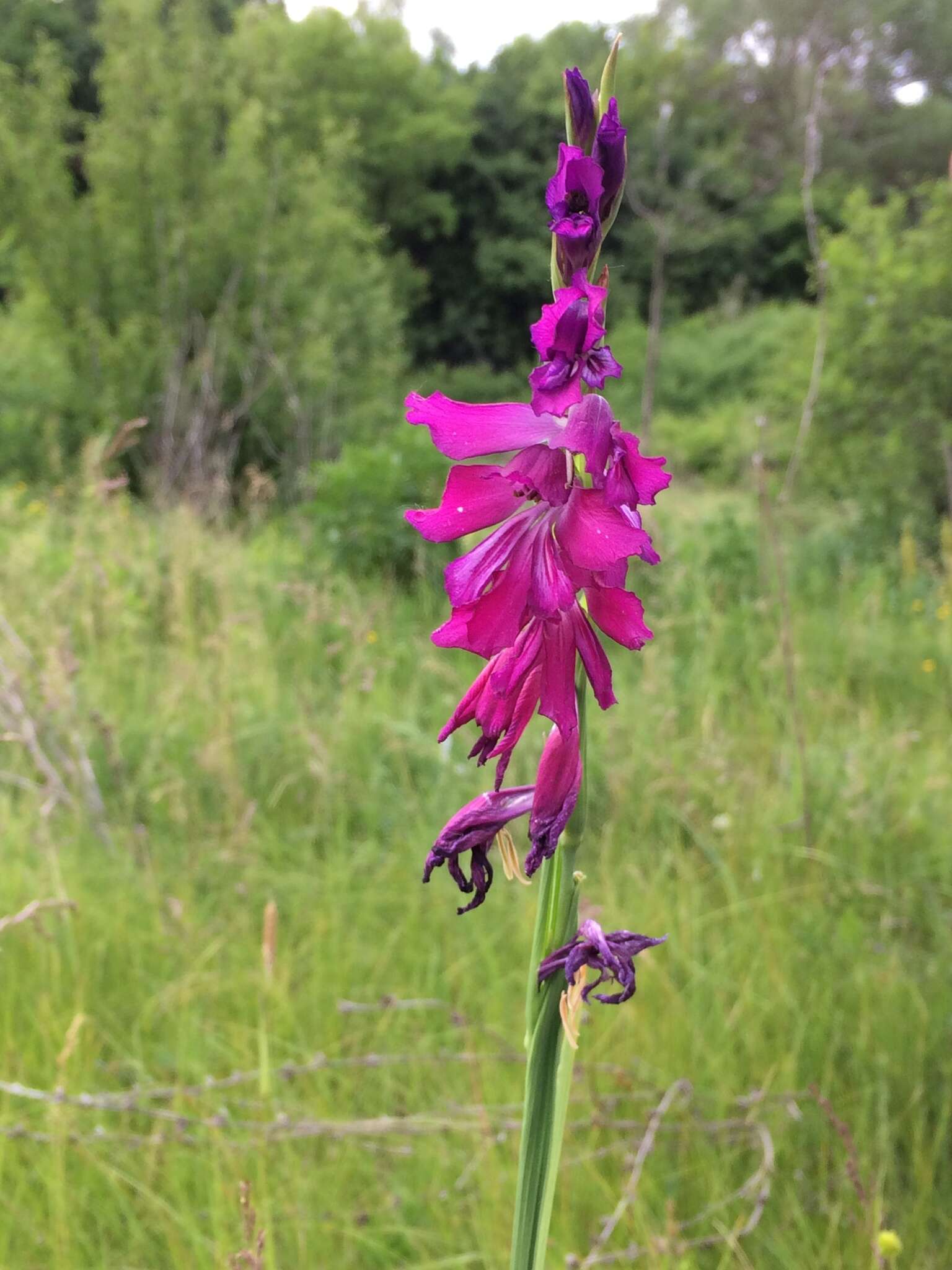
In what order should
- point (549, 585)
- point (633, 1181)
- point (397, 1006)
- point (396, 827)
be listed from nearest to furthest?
point (549, 585)
point (633, 1181)
point (397, 1006)
point (396, 827)

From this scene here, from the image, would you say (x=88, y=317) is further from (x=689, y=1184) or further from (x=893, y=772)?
(x=689, y=1184)

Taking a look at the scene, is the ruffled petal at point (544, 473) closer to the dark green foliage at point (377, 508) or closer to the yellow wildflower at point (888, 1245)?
the yellow wildflower at point (888, 1245)

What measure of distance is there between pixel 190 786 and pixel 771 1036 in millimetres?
1837

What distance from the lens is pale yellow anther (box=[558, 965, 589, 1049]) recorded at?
0.59m

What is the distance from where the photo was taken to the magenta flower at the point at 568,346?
1.75 ft

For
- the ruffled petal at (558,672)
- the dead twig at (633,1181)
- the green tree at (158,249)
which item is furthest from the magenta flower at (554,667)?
the green tree at (158,249)

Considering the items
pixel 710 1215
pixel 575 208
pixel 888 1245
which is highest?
pixel 575 208

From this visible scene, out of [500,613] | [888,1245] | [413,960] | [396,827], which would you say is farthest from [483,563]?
[396,827]

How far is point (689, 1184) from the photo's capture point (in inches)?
62.6

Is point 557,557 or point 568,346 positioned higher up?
point 568,346

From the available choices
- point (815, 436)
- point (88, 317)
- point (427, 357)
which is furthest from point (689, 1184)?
point (427, 357)

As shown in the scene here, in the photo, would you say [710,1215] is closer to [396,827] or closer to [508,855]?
[508,855]

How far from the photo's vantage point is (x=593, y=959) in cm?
60

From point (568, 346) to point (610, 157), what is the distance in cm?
14
